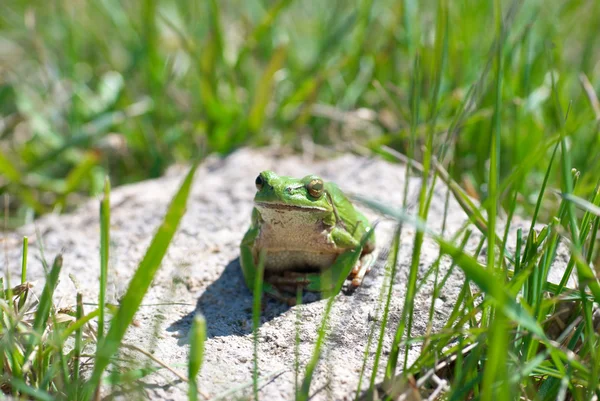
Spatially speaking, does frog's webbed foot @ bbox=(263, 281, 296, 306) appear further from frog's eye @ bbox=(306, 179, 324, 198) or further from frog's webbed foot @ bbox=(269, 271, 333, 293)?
frog's eye @ bbox=(306, 179, 324, 198)

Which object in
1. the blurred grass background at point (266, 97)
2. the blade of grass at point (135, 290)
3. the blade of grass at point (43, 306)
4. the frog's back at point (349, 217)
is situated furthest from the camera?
the blurred grass background at point (266, 97)

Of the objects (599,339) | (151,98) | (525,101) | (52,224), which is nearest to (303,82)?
(151,98)

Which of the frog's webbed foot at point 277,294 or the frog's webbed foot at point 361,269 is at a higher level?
the frog's webbed foot at point 361,269

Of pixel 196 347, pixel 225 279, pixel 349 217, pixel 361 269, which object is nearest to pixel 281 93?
pixel 349 217

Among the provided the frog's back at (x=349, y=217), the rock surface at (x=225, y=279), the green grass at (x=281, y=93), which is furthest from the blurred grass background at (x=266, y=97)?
the frog's back at (x=349, y=217)

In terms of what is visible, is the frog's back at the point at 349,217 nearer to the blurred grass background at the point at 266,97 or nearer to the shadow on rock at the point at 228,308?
the shadow on rock at the point at 228,308

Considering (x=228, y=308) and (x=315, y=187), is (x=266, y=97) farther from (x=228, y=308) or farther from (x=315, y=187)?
(x=228, y=308)
